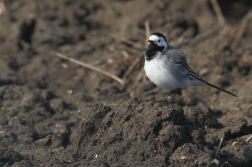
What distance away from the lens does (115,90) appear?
9.17 metres

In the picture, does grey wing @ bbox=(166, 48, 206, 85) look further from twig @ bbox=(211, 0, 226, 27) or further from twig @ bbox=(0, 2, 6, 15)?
twig @ bbox=(0, 2, 6, 15)

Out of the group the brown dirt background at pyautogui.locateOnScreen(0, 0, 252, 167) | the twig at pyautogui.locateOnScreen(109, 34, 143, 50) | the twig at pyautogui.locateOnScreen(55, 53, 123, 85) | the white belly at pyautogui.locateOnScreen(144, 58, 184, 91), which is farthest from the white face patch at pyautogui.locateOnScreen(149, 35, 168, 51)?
the twig at pyautogui.locateOnScreen(109, 34, 143, 50)

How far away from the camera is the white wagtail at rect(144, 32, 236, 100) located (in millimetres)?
7383

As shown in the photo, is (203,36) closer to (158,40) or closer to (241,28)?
(241,28)

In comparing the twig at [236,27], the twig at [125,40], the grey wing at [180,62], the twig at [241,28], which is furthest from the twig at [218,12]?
the grey wing at [180,62]

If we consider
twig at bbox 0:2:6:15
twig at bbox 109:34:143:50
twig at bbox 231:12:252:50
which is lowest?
twig at bbox 109:34:143:50

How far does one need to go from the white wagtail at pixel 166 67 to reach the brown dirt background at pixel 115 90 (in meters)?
0.53

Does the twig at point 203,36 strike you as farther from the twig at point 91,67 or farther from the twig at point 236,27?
the twig at point 91,67

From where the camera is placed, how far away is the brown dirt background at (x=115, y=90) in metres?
6.13

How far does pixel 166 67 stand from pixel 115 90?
191 cm

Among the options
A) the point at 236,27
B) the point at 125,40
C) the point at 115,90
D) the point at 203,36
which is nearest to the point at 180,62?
the point at 115,90

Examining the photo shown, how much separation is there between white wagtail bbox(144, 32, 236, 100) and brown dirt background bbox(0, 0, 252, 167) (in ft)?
1.73

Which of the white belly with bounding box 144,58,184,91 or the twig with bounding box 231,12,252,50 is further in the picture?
the twig with bounding box 231,12,252,50

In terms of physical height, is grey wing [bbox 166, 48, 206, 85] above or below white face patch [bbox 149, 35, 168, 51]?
below
